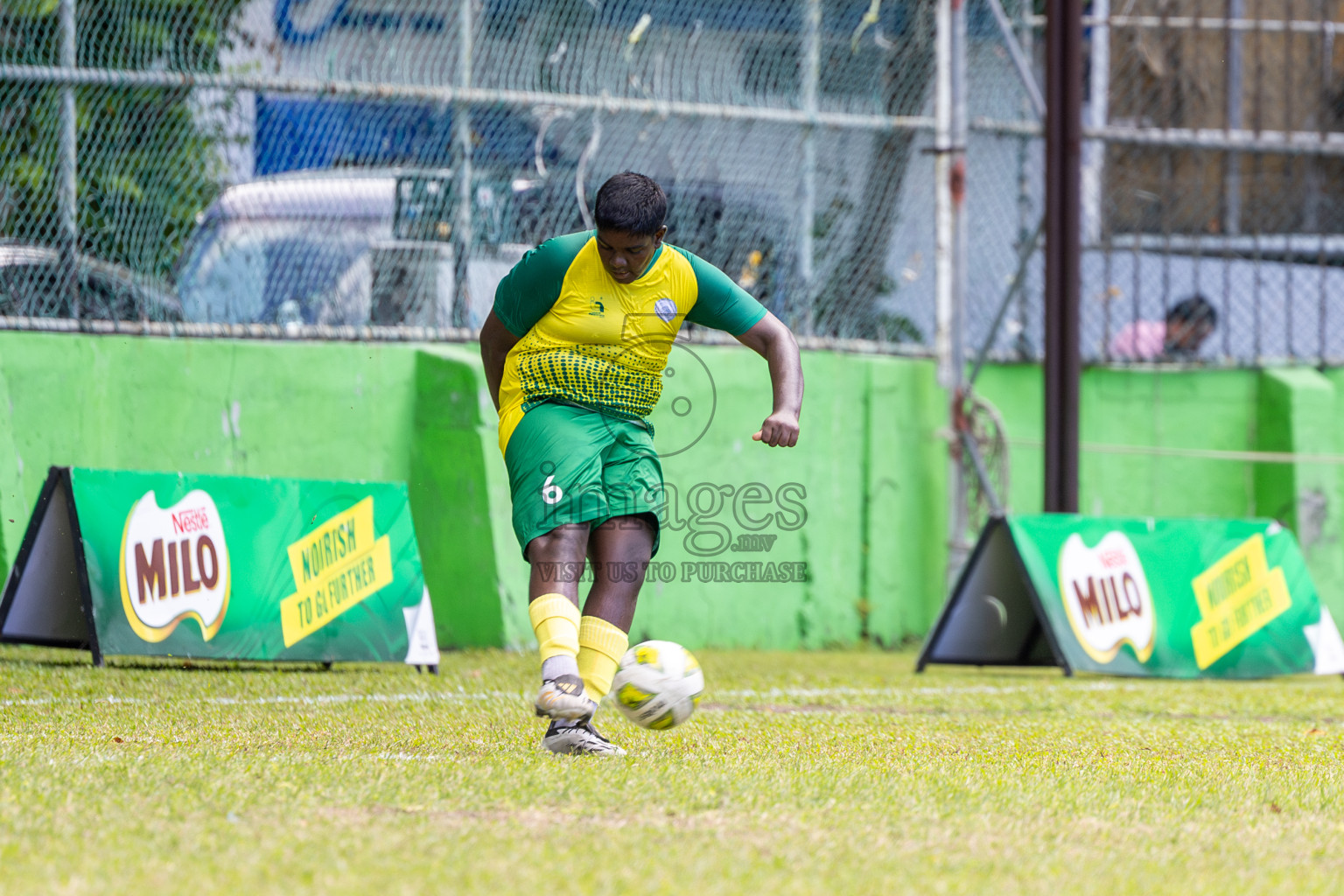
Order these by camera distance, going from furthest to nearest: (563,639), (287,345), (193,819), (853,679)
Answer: (287,345)
(853,679)
(563,639)
(193,819)

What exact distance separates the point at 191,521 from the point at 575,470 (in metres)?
2.98

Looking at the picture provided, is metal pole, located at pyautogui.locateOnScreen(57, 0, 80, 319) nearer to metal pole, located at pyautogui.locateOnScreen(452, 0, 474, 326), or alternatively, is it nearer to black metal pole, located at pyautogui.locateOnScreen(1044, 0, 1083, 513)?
metal pole, located at pyautogui.locateOnScreen(452, 0, 474, 326)

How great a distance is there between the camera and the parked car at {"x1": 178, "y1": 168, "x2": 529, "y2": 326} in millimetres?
8602

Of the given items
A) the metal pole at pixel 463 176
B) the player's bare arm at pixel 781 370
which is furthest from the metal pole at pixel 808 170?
the player's bare arm at pixel 781 370

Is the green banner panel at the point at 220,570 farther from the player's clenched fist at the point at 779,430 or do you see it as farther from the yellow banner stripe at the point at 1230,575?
the yellow banner stripe at the point at 1230,575

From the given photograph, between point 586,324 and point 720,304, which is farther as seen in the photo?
point 720,304

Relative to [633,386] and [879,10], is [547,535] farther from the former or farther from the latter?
[879,10]

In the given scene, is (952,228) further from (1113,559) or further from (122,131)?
(122,131)

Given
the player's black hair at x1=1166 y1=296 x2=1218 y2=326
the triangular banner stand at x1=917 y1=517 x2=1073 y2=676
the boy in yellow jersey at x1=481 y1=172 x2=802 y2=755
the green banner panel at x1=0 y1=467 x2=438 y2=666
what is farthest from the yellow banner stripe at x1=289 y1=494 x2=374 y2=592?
the player's black hair at x1=1166 y1=296 x2=1218 y2=326

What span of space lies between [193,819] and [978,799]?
1.69 metres

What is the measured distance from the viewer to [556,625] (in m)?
4.24

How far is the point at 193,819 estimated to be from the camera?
3.04m

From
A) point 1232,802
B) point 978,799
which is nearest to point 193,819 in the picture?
point 978,799

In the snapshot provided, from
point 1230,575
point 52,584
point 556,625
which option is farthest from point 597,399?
point 1230,575
